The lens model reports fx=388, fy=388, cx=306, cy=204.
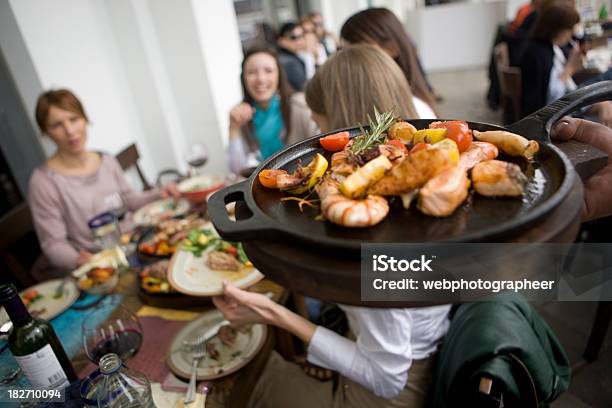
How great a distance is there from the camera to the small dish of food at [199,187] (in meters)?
2.12

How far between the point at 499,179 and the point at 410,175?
130mm

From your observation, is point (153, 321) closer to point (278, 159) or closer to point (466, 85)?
point (278, 159)

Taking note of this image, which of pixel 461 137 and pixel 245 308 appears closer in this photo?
pixel 461 137

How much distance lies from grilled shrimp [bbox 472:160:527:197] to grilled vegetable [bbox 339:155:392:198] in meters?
0.14

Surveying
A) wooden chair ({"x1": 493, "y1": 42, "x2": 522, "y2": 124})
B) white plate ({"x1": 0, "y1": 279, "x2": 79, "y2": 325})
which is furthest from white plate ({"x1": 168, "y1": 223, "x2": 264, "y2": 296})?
wooden chair ({"x1": 493, "y1": 42, "x2": 522, "y2": 124})

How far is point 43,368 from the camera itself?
99 centimetres

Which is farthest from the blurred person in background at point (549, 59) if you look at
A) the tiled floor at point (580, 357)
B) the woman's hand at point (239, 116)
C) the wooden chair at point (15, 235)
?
the wooden chair at point (15, 235)

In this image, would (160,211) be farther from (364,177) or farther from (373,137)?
(364,177)

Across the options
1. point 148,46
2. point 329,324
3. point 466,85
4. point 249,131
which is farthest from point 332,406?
point 466,85

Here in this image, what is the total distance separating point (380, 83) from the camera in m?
1.39

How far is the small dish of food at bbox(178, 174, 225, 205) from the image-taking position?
2119 millimetres

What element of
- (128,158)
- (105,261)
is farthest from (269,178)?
(128,158)

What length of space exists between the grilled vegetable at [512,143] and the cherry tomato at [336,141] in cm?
28

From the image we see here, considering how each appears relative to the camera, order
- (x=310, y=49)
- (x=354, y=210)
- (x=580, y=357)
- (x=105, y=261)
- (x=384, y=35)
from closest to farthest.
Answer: (x=354, y=210) < (x=105, y=261) < (x=580, y=357) < (x=384, y=35) < (x=310, y=49)
